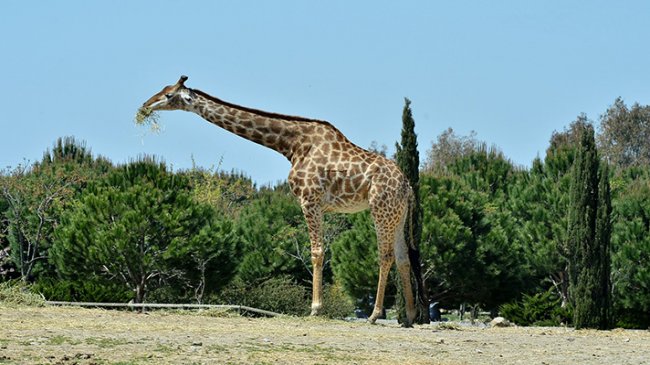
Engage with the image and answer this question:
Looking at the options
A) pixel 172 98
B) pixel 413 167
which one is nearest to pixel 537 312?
pixel 413 167

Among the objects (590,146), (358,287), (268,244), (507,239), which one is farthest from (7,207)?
(590,146)

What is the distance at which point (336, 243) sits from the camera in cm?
3275

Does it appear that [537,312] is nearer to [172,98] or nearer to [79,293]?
[79,293]

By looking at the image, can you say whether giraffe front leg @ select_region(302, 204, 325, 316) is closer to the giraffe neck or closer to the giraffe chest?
the giraffe chest

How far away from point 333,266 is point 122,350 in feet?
68.8

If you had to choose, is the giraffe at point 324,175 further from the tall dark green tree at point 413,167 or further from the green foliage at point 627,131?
the green foliage at point 627,131

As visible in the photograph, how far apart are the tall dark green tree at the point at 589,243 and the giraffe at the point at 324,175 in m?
3.70

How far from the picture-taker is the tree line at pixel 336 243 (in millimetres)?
22641

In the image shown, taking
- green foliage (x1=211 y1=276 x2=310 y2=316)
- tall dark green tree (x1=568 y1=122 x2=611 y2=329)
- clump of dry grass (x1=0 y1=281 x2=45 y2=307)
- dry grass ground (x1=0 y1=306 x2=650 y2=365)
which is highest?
tall dark green tree (x1=568 y1=122 x2=611 y2=329)

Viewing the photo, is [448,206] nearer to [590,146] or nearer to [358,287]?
[358,287]

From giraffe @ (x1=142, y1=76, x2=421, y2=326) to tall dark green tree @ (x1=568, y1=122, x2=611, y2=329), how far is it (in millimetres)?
3701

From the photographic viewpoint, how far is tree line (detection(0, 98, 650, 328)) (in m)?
22.6

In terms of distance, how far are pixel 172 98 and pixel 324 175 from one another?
117 inches

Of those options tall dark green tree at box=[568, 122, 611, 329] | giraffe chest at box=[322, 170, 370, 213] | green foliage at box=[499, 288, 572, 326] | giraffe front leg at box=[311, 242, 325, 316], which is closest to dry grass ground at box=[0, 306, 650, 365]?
giraffe front leg at box=[311, 242, 325, 316]
